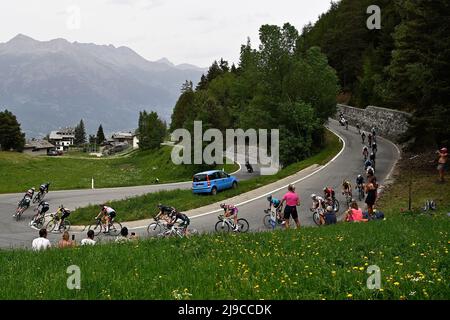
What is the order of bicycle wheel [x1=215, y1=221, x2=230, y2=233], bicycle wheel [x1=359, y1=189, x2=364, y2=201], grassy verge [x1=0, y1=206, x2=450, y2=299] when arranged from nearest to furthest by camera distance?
grassy verge [x1=0, y1=206, x2=450, y2=299] → bicycle wheel [x1=215, y1=221, x2=230, y2=233] → bicycle wheel [x1=359, y1=189, x2=364, y2=201]

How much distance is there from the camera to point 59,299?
7129mm

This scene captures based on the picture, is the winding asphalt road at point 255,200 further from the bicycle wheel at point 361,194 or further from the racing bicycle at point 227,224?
the bicycle wheel at point 361,194

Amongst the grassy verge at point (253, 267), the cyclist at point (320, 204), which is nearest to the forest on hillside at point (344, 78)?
the cyclist at point (320, 204)

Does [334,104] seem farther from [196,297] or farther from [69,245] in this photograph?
[196,297]

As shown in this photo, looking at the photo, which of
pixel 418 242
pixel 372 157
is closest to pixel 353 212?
pixel 418 242

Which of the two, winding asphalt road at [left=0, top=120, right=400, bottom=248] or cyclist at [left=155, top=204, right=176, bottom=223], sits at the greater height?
cyclist at [left=155, top=204, right=176, bottom=223]

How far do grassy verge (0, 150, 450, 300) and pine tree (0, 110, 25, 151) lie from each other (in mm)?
98457

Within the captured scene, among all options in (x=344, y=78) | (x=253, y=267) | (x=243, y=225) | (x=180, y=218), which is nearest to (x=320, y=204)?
(x=243, y=225)

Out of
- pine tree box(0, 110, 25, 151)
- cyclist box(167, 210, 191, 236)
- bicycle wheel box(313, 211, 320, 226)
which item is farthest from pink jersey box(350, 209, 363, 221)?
pine tree box(0, 110, 25, 151)

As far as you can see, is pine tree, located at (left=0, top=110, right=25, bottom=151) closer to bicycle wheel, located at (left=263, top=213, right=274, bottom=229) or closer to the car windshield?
the car windshield

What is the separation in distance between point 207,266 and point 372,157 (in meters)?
29.0

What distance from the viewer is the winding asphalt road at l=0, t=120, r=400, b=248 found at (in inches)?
933

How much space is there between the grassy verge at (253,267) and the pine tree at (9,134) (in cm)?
9846

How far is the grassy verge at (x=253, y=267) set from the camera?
7094 mm
